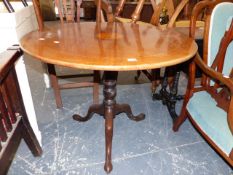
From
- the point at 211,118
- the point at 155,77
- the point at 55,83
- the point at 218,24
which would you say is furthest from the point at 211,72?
the point at 55,83

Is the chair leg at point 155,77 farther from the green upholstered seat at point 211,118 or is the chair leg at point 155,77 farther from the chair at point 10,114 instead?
the chair at point 10,114

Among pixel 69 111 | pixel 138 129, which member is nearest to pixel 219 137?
pixel 138 129

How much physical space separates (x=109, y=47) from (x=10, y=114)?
617mm

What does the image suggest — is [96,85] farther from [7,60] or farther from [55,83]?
[7,60]

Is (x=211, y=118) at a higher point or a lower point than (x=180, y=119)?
higher

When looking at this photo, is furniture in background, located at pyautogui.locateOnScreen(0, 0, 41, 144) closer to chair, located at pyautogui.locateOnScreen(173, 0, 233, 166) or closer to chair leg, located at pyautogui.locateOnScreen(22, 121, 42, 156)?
chair leg, located at pyautogui.locateOnScreen(22, 121, 42, 156)

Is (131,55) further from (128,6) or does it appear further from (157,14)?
(128,6)

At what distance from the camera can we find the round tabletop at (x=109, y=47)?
0.85 meters

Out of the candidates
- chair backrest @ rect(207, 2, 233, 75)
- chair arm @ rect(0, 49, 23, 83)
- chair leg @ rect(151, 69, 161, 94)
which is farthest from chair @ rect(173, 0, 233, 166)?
chair arm @ rect(0, 49, 23, 83)

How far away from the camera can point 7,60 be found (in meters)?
0.96

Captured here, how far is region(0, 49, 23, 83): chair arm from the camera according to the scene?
89 centimetres

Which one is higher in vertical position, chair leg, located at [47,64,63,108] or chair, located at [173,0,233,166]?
chair, located at [173,0,233,166]

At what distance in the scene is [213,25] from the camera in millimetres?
1259

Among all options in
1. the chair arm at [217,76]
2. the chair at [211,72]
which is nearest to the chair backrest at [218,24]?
the chair at [211,72]
